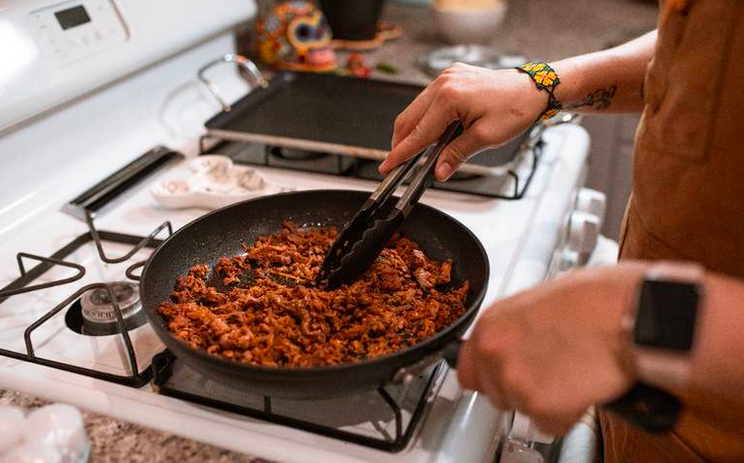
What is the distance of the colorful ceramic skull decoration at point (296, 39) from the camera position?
157 cm

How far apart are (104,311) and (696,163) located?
64 centimetres

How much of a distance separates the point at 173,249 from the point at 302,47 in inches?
33.3

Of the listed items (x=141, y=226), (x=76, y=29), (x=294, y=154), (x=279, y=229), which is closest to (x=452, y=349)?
(x=279, y=229)

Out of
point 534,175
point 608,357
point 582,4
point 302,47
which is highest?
point 608,357

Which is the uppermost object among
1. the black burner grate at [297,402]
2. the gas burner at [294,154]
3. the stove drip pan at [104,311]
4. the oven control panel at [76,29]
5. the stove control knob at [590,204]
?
the oven control panel at [76,29]

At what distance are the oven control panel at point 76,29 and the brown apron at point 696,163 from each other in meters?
0.81

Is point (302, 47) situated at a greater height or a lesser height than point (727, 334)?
lesser

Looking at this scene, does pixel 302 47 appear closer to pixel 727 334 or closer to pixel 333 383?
pixel 333 383

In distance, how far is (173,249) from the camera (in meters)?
0.85

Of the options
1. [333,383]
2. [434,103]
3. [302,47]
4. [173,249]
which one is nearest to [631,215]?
→ [434,103]

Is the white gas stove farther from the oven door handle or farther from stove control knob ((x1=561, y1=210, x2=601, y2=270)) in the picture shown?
the oven door handle

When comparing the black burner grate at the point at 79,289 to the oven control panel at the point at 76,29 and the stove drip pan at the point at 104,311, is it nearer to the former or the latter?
the stove drip pan at the point at 104,311

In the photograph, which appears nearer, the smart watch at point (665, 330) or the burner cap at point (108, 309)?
the smart watch at point (665, 330)

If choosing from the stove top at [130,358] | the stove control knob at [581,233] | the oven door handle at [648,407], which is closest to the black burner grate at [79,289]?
the stove top at [130,358]
